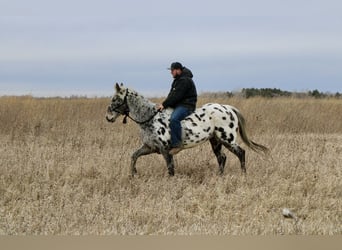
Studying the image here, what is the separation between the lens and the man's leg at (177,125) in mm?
8391

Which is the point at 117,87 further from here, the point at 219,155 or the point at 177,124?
the point at 219,155

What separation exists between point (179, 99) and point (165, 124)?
0.51 meters

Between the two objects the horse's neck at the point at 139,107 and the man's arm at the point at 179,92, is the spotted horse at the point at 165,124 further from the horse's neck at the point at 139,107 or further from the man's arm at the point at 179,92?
the man's arm at the point at 179,92

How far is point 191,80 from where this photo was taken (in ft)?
28.0

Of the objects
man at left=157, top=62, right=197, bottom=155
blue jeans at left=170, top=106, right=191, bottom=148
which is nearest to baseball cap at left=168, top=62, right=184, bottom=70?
man at left=157, top=62, right=197, bottom=155

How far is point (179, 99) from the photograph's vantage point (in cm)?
850

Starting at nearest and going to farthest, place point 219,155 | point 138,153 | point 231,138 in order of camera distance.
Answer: point 138,153
point 231,138
point 219,155

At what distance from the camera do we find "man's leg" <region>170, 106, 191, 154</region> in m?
8.39

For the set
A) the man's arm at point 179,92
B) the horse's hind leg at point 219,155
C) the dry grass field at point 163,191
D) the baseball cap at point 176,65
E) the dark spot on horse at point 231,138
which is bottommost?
the dry grass field at point 163,191

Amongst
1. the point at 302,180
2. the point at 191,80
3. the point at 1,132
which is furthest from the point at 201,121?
the point at 1,132

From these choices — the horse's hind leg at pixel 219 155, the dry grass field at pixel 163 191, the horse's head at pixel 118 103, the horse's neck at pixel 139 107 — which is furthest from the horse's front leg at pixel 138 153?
the horse's hind leg at pixel 219 155

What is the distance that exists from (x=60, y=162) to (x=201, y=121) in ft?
9.85

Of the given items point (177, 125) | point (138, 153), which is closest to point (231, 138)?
point (177, 125)

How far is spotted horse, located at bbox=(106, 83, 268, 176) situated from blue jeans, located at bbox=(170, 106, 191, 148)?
103 mm
